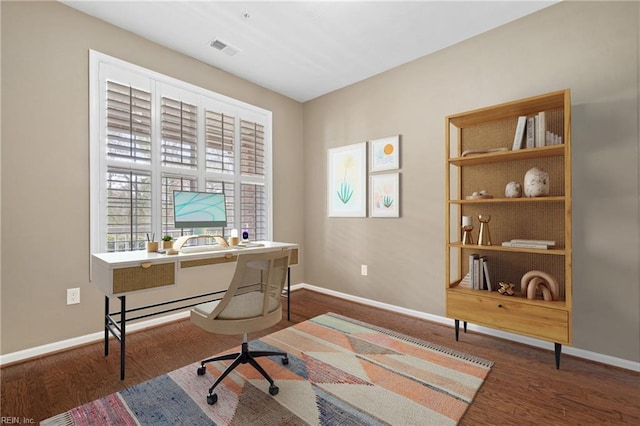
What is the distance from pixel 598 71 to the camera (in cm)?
223

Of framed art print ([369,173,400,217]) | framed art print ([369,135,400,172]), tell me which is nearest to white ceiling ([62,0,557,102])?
framed art print ([369,135,400,172])

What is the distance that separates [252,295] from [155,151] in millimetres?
1907

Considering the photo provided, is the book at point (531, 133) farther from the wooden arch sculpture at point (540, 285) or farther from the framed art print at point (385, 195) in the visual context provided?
the framed art print at point (385, 195)

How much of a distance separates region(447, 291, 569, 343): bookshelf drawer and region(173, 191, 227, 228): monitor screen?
225cm

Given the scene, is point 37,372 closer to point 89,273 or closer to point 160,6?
point 89,273

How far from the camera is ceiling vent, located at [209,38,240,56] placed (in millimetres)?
2902

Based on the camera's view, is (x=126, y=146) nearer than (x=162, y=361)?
No

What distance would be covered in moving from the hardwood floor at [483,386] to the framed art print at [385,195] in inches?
52.4

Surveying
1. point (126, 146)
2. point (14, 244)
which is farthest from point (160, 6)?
point (14, 244)

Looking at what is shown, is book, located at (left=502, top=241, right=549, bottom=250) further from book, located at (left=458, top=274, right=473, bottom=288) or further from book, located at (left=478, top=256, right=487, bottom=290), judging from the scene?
book, located at (left=458, top=274, right=473, bottom=288)

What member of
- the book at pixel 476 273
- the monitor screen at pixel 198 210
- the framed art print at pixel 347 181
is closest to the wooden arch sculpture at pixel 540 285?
the book at pixel 476 273

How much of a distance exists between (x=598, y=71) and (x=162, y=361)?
155 inches

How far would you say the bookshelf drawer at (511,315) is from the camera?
206 centimetres

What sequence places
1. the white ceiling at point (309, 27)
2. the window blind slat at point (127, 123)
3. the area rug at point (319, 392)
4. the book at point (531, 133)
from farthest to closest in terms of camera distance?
1. the window blind slat at point (127, 123)
2. the white ceiling at point (309, 27)
3. the book at point (531, 133)
4. the area rug at point (319, 392)
